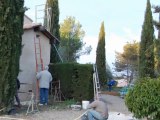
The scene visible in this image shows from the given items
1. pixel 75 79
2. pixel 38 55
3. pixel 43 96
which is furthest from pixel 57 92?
pixel 43 96

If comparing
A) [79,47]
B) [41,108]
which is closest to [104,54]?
[79,47]

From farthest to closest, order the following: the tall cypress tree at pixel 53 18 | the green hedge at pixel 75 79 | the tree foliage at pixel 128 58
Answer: the tree foliage at pixel 128 58, the tall cypress tree at pixel 53 18, the green hedge at pixel 75 79

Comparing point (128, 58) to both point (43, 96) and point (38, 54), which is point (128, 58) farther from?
point (43, 96)

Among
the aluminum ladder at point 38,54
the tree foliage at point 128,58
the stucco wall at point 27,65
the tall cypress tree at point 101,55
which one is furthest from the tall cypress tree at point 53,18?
the tree foliage at point 128,58

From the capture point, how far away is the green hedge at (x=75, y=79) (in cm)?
1927

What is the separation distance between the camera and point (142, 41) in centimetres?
2859

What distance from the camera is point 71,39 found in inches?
1735

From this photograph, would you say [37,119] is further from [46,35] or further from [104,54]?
[104,54]

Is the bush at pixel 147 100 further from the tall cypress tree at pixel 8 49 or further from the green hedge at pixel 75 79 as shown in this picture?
the green hedge at pixel 75 79

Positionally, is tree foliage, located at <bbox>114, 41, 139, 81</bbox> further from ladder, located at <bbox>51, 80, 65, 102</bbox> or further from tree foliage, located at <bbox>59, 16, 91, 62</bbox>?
ladder, located at <bbox>51, 80, 65, 102</bbox>

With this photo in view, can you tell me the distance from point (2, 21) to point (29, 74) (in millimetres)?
5665

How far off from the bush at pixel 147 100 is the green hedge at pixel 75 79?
7.08 metres

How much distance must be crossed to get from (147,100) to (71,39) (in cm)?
3263

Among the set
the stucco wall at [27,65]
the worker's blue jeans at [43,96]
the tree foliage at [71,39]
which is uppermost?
the tree foliage at [71,39]
